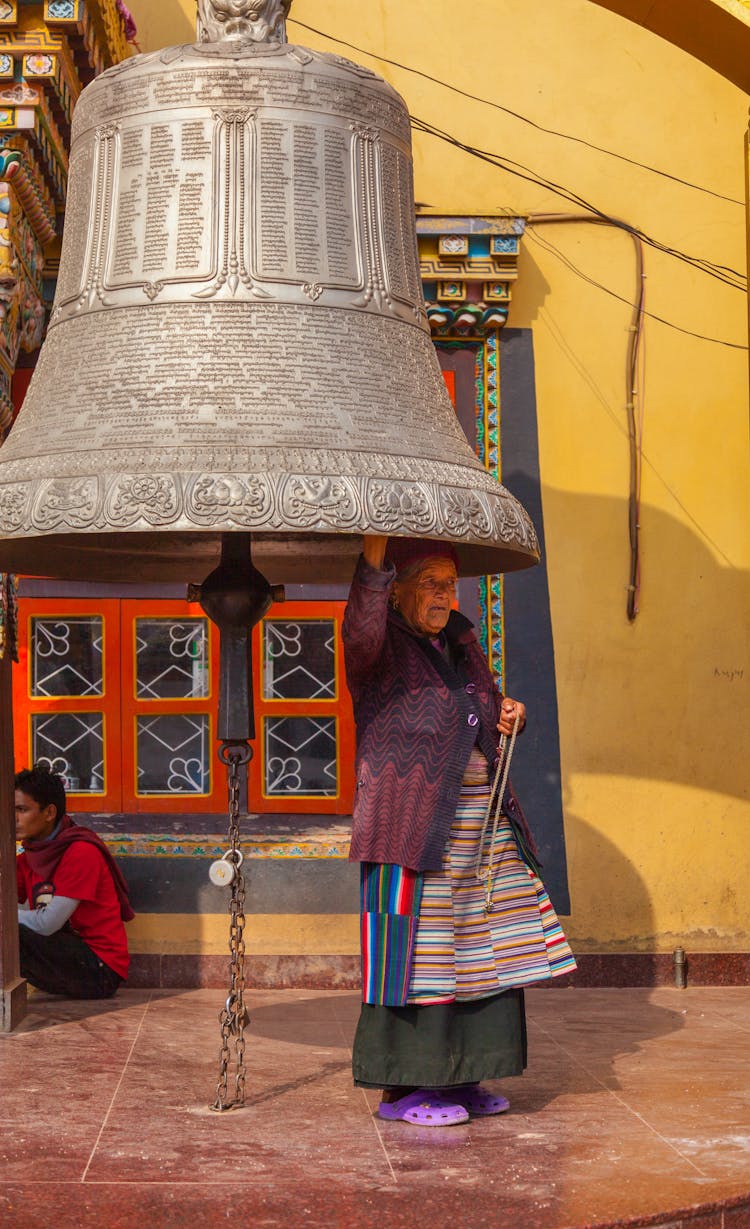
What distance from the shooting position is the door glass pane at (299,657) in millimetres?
6402

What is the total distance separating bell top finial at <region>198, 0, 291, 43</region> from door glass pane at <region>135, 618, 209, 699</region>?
2.83m

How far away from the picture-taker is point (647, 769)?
637cm

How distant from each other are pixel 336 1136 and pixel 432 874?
2.26ft

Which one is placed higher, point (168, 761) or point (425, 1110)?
point (168, 761)

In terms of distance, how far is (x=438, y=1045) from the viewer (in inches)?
156

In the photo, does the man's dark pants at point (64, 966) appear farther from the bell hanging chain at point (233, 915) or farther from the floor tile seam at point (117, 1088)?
the bell hanging chain at point (233, 915)

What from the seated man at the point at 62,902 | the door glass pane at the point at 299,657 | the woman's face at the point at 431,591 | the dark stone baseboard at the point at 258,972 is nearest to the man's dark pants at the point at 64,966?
the seated man at the point at 62,902

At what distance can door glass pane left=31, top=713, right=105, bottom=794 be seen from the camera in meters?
6.37

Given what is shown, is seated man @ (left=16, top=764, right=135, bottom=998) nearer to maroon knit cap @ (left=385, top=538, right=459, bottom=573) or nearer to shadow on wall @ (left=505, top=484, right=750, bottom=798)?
shadow on wall @ (left=505, top=484, right=750, bottom=798)

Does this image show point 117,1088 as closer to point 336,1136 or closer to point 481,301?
point 336,1136

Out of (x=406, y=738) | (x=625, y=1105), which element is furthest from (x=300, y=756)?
(x=625, y=1105)

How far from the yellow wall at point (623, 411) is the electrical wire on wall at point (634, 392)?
0.11 feet

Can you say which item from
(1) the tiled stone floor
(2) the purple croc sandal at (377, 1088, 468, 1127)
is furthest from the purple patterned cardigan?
(1) the tiled stone floor

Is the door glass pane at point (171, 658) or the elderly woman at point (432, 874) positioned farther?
the door glass pane at point (171, 658)
